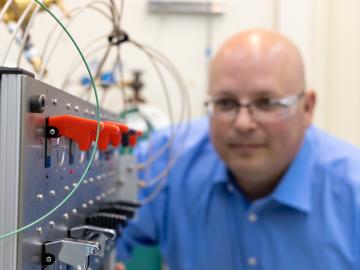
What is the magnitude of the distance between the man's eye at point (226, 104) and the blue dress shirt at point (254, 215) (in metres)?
0.24

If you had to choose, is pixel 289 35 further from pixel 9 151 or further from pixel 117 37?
pixel 9 151

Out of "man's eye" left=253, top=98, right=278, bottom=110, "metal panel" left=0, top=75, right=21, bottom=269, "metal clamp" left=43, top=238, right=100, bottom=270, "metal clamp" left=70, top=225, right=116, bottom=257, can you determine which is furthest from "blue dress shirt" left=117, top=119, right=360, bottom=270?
"metal panel" left=0, top=75, right=21, bottom=269

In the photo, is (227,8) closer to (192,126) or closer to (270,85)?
(192,126)

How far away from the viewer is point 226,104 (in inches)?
46.5

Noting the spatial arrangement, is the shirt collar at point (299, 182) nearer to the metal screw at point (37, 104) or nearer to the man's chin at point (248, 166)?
the man's chin at point (248, 166)

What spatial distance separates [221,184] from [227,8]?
941 mm

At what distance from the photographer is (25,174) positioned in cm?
38

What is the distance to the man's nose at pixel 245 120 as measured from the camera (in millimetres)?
1119

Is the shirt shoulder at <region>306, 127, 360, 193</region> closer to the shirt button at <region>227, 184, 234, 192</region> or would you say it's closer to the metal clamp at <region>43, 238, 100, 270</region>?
the shirt button at <region>227, 184, 234, 192</region>

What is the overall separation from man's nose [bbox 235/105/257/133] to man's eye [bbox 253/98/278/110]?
0.03m

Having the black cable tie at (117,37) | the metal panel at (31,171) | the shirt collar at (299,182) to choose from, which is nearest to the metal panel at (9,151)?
the metal panel at (31,171)

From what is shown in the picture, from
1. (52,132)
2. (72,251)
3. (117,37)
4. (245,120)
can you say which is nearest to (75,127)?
(52,132)

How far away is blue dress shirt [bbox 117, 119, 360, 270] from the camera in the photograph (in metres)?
1.19

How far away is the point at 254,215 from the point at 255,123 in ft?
0.93
